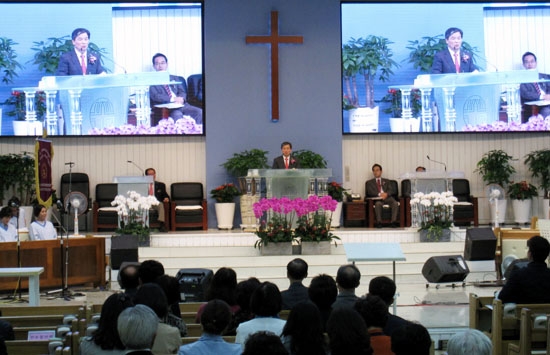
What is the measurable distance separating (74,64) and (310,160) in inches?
168

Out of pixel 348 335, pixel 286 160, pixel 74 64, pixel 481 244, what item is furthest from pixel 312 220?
pixel 348 335

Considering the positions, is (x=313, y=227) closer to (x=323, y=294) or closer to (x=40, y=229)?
(x=40, y=229)

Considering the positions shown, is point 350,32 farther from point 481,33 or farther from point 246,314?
point 246,314

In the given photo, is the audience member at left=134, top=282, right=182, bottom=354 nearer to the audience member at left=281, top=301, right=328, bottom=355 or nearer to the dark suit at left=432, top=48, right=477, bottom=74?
the audience member at left=281, top=301, right=328, bottom=355

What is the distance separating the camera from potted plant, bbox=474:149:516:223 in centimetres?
1449

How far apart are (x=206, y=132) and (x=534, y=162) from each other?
562 cm

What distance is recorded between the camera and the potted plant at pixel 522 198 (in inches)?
568

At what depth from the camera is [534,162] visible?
14.8 m

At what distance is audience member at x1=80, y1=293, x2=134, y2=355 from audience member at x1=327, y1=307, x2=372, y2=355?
0.93 meters

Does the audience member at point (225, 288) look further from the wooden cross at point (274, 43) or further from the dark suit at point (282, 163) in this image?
the wooden cross at point (274, 43)

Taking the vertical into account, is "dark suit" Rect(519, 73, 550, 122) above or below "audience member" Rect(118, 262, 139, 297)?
above

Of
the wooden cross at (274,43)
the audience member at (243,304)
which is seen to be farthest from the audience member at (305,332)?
the wooden cross at (274,43)

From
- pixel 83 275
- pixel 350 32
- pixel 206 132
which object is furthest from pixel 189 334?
pixel 350 32

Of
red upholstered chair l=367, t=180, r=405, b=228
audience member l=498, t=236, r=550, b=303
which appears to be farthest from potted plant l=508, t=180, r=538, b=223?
audience member l=498, t=236, r=550, b=303
